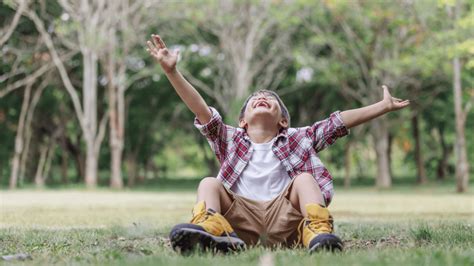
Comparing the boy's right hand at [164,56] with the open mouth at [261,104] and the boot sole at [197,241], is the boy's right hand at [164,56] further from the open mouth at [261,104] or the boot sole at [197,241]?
the boot sole at [197,241]

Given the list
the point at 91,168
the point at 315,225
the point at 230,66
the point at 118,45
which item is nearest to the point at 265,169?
the point at 315,225

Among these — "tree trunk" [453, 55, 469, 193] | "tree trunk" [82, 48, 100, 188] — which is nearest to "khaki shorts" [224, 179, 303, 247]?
"tree trunk" [453, 55, 469, 193]

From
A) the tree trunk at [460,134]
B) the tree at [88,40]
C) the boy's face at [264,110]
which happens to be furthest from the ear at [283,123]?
the tree at [88,40]

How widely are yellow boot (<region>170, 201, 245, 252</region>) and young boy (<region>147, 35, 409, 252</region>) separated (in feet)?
0.04

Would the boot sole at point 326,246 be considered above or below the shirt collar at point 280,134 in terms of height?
below

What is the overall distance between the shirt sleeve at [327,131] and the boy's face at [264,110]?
25 centimetres

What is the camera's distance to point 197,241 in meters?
4.09

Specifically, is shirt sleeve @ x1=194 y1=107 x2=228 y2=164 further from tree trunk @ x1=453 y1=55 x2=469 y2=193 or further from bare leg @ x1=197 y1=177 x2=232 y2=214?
tree trunk @ x1=453 y1=55 x2=469 y2=193

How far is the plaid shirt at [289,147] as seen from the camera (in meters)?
4.96

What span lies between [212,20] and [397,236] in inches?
901

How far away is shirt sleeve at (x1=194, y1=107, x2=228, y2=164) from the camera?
5.04m

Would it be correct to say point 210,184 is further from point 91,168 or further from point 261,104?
point 91,168

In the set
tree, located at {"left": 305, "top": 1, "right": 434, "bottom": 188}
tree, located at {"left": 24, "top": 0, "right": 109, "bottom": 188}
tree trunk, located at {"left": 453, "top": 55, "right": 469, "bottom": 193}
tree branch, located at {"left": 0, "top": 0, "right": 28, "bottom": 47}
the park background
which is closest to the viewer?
tree trunk, located at {"left": 453, "top": 55, "right": 469, "bottom": 193}

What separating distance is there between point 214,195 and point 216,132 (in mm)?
647
